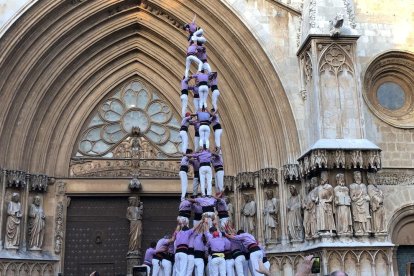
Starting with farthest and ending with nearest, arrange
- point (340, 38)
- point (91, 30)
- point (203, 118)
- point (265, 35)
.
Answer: point (91, 30), point (265, 35), point (340, 38), point (203, 118)

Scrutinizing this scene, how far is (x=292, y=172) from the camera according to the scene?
42.3ft

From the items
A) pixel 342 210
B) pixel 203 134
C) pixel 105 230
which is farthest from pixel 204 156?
pixel 105 230

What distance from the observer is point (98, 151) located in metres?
14.9

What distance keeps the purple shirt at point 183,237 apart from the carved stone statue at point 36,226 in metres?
5.47

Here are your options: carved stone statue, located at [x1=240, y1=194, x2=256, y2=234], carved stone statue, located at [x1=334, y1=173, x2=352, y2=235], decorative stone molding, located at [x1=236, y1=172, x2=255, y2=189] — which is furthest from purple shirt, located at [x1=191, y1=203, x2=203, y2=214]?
decorative stone molding, located at [x1=236, y1=172, x2=255, y2=189]

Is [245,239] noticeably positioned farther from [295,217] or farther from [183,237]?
[295,217]

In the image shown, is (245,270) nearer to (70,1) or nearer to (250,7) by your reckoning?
(250,7)

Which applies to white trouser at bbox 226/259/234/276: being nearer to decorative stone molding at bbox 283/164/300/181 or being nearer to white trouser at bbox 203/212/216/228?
white trouser at bbox 203/212/216/228

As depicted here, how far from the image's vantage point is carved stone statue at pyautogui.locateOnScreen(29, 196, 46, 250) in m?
13.1

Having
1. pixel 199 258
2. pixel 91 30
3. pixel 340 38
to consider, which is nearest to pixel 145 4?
pixel 91 30

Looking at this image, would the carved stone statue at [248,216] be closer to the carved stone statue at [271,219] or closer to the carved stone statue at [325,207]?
the carved stone statue at [271,219]

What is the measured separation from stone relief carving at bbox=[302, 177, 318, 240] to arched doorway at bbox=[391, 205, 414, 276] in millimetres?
2288

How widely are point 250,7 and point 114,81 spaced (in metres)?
4.38

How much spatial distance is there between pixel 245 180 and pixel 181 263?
515 centimetres
